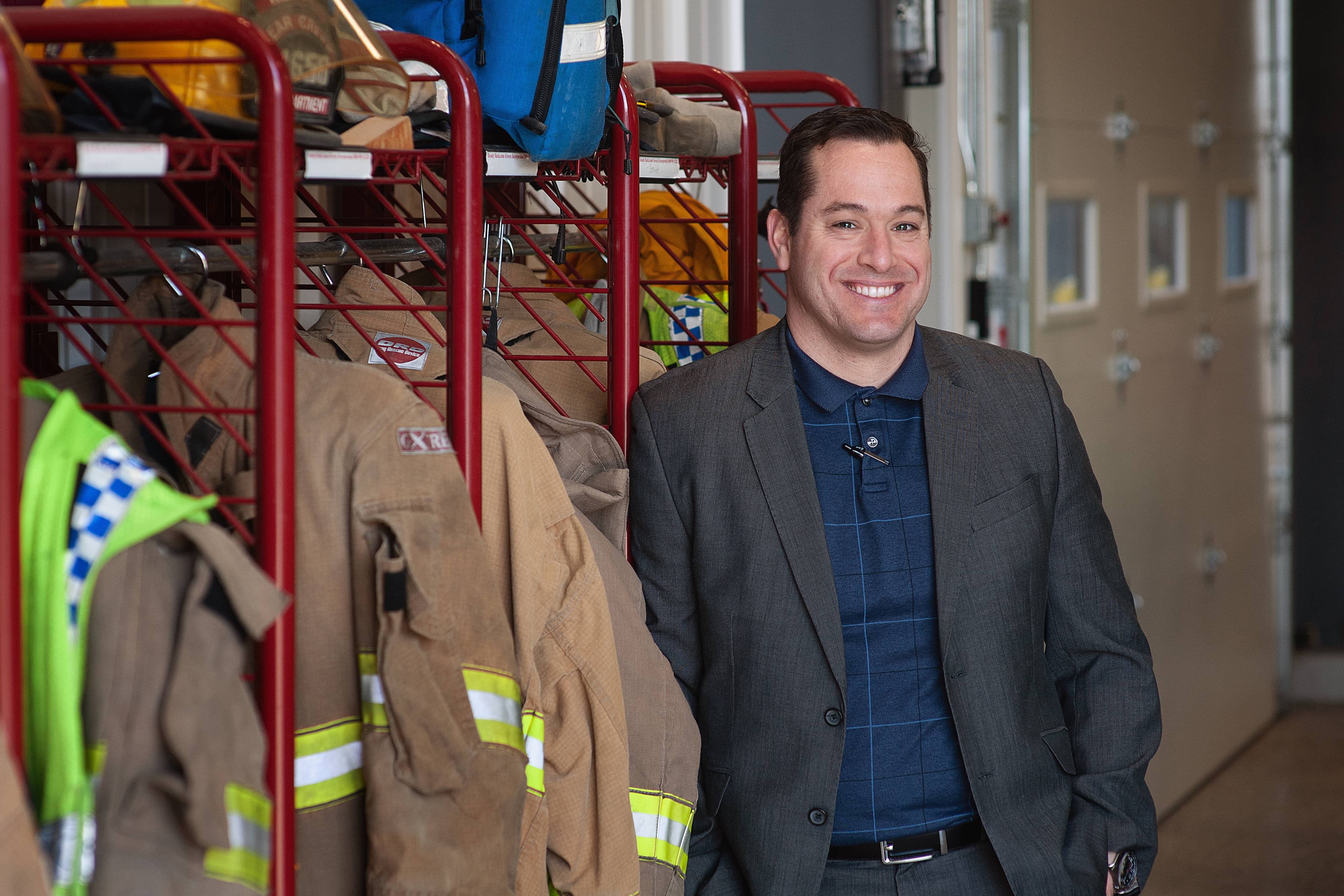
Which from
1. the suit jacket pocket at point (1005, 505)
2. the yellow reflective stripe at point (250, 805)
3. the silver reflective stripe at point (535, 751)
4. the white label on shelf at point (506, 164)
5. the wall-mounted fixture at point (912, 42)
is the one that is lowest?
the silver reflective stripe at point (535, 751)

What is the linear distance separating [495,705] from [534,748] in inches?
7.4

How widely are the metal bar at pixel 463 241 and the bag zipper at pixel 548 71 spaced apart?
99mm

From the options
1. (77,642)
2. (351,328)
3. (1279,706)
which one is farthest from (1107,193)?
(77,642)

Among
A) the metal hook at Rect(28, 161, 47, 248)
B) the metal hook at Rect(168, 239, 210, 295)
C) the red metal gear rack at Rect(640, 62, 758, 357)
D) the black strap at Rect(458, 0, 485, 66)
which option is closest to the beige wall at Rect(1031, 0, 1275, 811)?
the red metal gear rack at Rect(640, 62, 758, 357)

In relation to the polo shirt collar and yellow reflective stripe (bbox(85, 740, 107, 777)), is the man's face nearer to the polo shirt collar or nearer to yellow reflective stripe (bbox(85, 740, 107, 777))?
the polo shirt collar

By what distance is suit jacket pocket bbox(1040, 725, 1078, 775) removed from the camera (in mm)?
1937

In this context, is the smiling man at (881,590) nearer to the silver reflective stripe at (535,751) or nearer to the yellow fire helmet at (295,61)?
the silver reflective stripe at (535,751)

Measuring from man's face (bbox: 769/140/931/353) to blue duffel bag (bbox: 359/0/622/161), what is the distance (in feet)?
1.27

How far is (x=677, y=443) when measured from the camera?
195 cm

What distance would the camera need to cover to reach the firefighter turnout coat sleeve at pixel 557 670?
5.44ft

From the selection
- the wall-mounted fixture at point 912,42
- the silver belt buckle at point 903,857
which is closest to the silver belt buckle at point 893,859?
the silver belt buckle at point 903,857

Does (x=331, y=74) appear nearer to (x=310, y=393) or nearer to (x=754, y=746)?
(x=310, y=393)

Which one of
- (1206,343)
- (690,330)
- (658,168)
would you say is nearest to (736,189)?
(658,168)

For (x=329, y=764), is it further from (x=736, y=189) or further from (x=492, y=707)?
(x=736, y=189)
